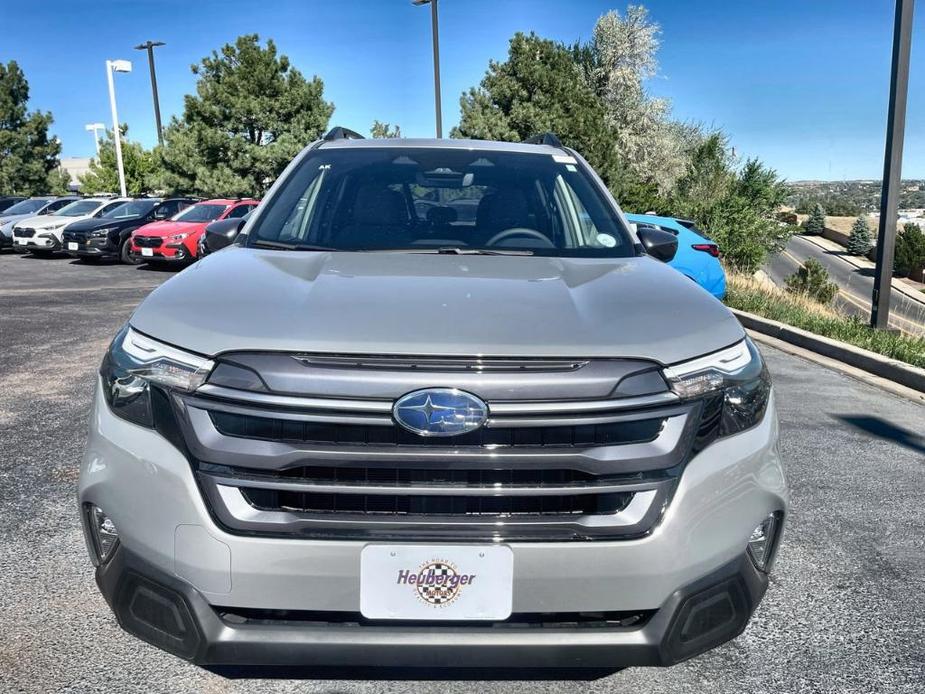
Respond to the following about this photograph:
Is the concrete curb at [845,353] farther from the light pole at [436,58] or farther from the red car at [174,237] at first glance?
the light pole at [436,58]

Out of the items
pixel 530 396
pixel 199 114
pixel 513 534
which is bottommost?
pixel 513 534

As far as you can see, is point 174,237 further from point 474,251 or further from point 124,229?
point 474,251

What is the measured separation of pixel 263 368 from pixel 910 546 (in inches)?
Answer: 127

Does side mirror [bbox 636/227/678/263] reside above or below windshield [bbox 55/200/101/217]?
above

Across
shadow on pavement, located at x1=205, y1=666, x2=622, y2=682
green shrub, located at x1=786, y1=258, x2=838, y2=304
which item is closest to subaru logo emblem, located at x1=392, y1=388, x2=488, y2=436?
Result: shadow on pavement, located at x1=205, y1=666, x2=622, y2=682

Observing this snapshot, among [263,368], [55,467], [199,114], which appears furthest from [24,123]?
[263,368]

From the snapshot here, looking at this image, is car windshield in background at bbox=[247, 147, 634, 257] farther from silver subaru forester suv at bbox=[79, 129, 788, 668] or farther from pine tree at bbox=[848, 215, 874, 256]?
pine tree at bbox=[848, 215, 874, 256]

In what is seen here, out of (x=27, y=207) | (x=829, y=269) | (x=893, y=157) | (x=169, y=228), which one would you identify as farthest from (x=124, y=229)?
(x=829, y=269)

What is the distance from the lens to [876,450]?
523cm

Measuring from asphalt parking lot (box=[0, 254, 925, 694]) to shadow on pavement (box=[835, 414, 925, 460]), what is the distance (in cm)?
2

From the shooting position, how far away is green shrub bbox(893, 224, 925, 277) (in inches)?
2662

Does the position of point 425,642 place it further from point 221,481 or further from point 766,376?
point 766,376

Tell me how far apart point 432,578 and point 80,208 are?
23.0m

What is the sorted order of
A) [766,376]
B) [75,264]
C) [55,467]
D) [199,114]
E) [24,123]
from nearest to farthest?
[766,376]
[55,467]
[75,264]
[199,114]
[24,123]
